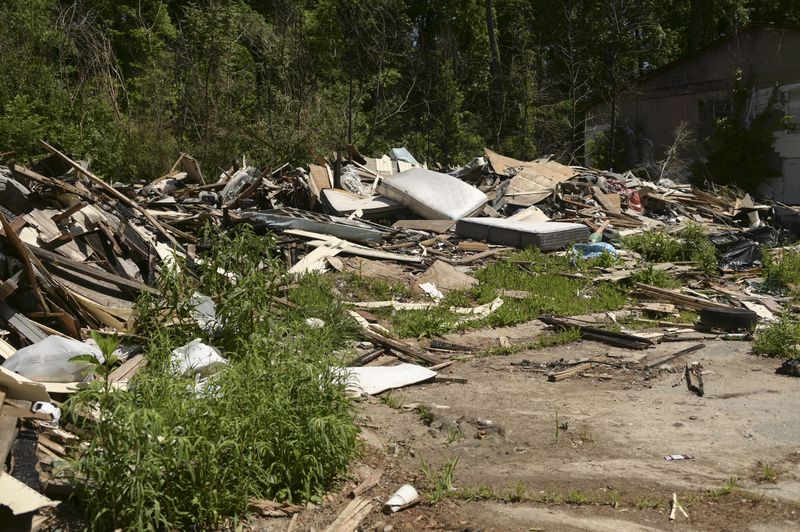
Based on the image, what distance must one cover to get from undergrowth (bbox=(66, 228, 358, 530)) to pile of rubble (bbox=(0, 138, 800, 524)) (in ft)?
1.16

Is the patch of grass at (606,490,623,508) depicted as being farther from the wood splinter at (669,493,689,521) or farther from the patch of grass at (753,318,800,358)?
the patch of grass at (753,318,800,358)

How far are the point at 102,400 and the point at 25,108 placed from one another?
49.4 ft

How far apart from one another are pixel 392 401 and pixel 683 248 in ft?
26.0

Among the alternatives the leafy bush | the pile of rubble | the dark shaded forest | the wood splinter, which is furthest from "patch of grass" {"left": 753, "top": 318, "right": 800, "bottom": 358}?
the leafy bush

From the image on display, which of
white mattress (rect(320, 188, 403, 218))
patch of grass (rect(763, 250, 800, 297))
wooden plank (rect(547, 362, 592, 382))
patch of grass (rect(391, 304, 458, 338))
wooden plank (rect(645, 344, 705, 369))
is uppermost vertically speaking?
white mattress (rect(320, 188, 403, 218))

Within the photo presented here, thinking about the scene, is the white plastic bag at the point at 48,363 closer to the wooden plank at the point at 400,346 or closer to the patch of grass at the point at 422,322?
the wooden plank at the point at 400,346

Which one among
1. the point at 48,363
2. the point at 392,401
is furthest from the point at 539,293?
the point at 48,363

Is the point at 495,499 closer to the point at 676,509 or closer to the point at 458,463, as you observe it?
the point at 458,463

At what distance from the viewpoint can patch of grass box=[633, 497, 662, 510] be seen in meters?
4.45

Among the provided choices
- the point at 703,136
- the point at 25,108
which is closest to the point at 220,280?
the point at 25,108

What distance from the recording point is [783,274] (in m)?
11.1

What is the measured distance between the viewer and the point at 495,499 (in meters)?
4.60

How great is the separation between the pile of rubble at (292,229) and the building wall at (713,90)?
539 centimetres

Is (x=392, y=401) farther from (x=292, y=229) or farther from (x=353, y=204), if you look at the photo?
(x=353, y=204)
